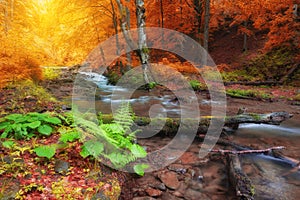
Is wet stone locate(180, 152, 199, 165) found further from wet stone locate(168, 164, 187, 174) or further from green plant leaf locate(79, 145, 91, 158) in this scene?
green plant leaf locate(79, 145, 91, 158)

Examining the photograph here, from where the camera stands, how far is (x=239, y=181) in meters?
3.12

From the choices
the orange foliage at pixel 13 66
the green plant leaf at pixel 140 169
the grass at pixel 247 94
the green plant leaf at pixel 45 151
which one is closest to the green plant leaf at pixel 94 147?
the green plant leaf at pixel 45 151

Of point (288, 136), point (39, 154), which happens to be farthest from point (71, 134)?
point (288, 136)

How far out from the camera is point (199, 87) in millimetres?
Result: 11086

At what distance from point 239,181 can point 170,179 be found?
1.12m

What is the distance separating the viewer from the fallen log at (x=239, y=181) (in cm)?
287

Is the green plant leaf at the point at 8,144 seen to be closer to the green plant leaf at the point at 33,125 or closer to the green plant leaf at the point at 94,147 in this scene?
the green plant leaf at the point at 33,125

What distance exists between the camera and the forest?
3.09 m


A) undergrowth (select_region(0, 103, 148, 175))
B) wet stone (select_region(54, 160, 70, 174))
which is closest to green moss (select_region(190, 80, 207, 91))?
undergrowth (select_region(0, 103, 148, 175))

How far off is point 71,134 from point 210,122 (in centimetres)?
323

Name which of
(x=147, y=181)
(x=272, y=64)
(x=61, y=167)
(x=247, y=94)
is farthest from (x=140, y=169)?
(x=272, y=64)

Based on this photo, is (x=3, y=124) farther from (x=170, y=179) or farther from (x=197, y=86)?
(x=197, y=86)

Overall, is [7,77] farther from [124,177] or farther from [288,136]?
[288,136]

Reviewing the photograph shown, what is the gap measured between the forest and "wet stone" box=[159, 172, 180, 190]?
18mm
